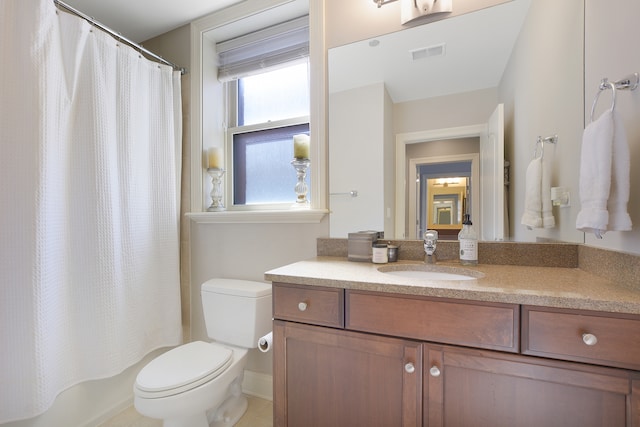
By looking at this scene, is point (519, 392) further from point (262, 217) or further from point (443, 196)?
point (262, 217)

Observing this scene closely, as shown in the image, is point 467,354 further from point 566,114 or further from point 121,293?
point 121,293

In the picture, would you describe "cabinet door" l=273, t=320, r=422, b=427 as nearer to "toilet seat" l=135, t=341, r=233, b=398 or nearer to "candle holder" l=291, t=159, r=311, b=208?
"toilet seat" l=135, t=341, r=233, b=398

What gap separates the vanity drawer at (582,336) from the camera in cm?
68

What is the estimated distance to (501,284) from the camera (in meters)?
0.87

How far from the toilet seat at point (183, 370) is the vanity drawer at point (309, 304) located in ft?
1.60

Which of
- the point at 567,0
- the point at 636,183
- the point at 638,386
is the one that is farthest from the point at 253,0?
the point at 638,386

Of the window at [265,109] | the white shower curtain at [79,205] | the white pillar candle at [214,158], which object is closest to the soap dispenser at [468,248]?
the window at [265,109]

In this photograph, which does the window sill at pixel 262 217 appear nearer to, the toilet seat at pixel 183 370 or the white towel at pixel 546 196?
the toilet seat at pixel 183 370

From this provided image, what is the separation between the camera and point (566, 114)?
1.10 metres

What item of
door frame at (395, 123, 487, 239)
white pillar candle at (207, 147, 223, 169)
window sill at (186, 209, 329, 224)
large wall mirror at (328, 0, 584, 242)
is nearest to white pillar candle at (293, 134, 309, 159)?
large wall mirror at (328, 0, 584, 242)

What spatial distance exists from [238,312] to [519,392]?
125 cm

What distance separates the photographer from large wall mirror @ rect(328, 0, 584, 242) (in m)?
1.13

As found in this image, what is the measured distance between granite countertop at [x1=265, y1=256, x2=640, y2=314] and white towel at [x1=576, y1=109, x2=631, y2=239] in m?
0.18

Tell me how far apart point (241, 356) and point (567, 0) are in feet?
6.86
